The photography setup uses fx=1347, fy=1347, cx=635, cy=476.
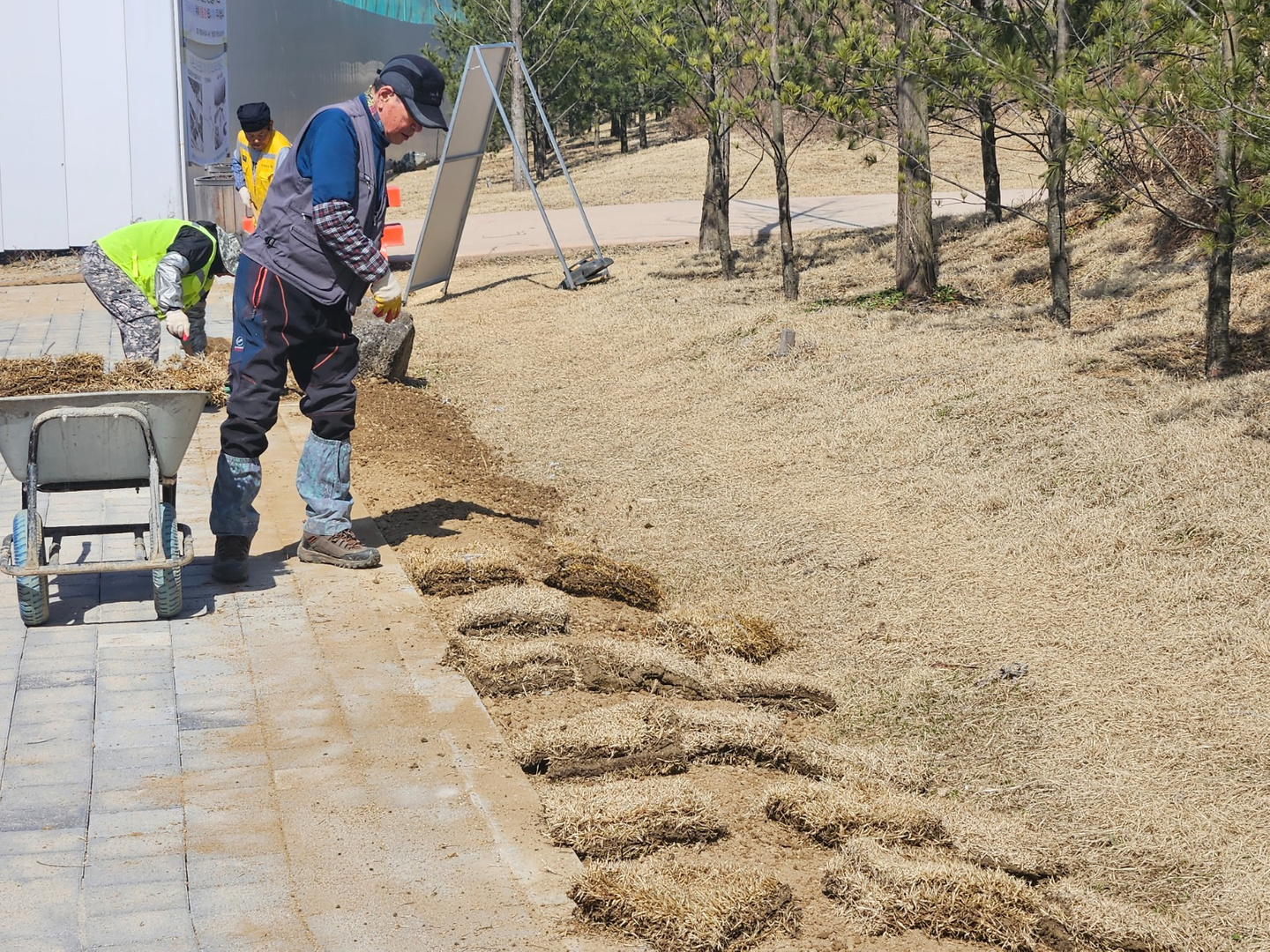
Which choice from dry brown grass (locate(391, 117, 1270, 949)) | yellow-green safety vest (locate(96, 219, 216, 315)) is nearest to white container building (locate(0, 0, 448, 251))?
dry brown grass (locate(391, 117, 1270, 949))

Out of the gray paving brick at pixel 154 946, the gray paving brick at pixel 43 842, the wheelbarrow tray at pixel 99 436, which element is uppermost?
the wheelbarrow tray at pixel 99 436

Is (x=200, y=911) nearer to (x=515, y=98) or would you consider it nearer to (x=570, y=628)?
(x=570, y=628)

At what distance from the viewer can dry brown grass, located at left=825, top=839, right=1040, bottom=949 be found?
320 cm

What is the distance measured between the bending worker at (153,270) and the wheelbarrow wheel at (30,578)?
6.61 feet

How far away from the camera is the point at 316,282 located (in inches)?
198

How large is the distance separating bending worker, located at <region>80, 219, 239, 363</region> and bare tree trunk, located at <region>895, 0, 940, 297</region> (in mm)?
5550

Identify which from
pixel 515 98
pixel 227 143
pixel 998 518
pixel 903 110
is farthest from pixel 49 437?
pixel 515 98

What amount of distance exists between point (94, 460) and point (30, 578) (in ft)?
1.49

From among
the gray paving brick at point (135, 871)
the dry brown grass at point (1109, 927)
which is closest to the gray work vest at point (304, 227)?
the gray paving brick at point (135, 871)

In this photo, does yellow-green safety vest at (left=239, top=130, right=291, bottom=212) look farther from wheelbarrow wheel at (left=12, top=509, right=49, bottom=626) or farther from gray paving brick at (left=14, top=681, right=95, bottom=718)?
gray paving brick at (left=14, top=681, right=95, bottom=718)

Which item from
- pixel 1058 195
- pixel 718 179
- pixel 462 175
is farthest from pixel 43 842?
pixel 718 179

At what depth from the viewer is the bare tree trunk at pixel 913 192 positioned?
35.0 feet

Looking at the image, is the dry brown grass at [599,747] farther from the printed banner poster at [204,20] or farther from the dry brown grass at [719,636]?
the printed banner poster at [204,20]

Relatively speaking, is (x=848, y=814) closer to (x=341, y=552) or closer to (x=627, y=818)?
(x=627, y=818)
